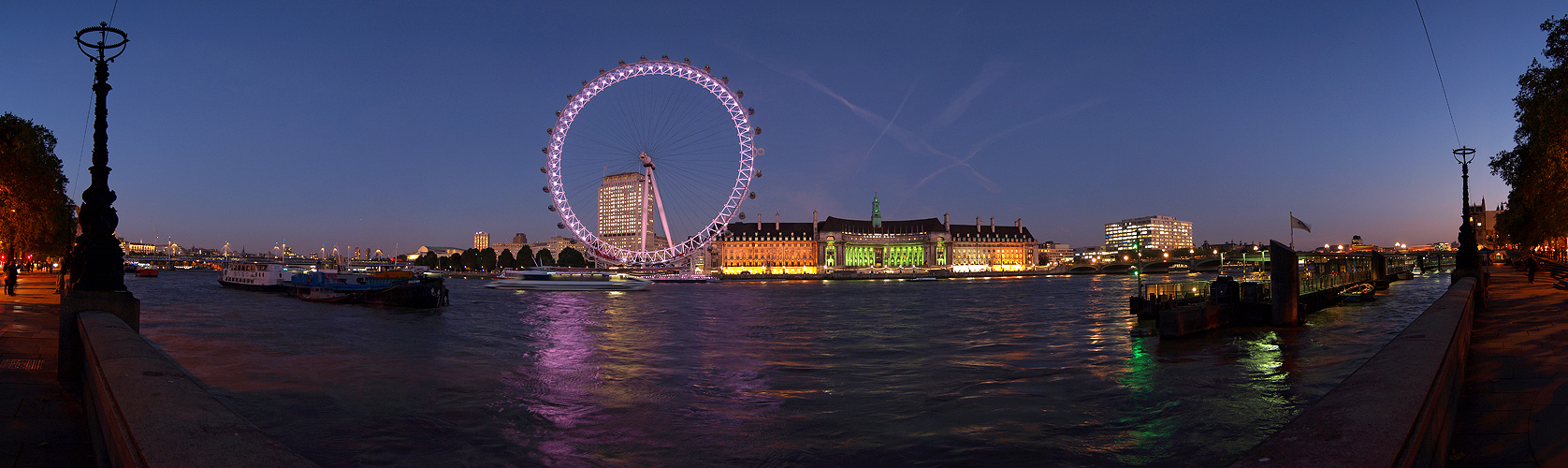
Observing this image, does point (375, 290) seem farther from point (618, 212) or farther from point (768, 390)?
point (618, 212)

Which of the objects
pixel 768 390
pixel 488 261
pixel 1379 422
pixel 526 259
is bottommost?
pixel 768 390

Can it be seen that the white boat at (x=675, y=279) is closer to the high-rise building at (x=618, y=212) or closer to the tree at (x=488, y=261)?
the high-rise building at (x=618, y=212)

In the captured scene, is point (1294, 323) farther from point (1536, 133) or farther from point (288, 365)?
point (288, 365)

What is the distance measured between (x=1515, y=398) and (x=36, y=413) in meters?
14.1

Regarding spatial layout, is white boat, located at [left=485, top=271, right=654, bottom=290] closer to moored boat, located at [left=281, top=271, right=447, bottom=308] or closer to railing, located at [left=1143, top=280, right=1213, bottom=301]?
moored boat, located at [left=281, top=271, right=447, bottom=308]

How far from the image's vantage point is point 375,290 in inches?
1839

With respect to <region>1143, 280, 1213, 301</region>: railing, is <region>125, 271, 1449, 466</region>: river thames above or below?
below

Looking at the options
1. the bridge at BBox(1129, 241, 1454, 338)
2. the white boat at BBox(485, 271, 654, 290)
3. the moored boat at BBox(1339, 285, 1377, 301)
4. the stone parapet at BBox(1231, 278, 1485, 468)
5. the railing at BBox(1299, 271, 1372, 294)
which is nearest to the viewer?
the stone parapet at BBox(1231, 278, 1485, 468)

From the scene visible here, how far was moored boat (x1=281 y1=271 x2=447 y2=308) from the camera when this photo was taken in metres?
43.4

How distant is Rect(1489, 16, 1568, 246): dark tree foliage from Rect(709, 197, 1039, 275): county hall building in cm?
12917

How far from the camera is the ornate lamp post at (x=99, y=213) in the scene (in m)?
9.49

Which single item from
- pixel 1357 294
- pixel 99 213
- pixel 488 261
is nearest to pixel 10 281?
pixel 99 213

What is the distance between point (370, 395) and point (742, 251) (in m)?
155

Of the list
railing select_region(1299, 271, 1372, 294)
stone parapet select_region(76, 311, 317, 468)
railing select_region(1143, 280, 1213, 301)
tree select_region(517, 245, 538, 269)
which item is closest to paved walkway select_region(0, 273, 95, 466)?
stone parapet select_region(76, 311, 317, 468)
